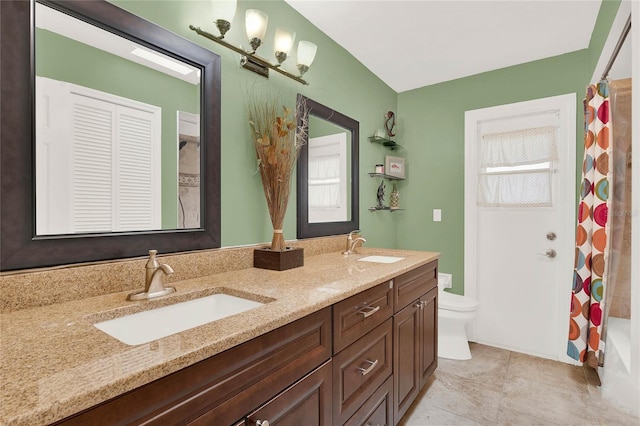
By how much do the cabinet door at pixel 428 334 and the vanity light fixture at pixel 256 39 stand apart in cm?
157

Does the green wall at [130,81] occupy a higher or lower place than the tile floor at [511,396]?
higher

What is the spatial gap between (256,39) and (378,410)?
185cm

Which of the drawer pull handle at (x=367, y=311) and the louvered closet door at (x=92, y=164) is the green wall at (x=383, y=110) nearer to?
the louvered closet door at (x=92, y=164)

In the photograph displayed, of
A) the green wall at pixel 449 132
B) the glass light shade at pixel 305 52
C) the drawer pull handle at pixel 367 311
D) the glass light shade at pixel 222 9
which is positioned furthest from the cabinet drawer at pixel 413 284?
the glass light shade at pixel 222 9

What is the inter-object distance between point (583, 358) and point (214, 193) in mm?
2622

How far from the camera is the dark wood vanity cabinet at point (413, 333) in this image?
1.61m

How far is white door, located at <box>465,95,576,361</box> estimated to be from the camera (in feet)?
8.22

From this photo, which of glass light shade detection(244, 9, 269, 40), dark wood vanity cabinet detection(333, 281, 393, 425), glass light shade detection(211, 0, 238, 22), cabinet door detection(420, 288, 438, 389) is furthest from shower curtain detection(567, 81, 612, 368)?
glass light shade detection(211, 0, 238, 22)

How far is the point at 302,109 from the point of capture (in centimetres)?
198

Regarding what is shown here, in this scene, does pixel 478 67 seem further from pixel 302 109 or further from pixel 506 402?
pixel 506 402

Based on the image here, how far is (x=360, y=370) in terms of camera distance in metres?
1.26

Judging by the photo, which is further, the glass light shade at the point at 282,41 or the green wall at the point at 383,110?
the glass light shade at the point at 282,41

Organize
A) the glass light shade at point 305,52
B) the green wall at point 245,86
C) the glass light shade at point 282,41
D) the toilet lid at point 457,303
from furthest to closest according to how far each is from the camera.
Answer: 1. the toilet lid at point 457,303
2. the glass light shade at point 305,52
3. the glass light shade at point 282,41
4. the green wall at point 245,86

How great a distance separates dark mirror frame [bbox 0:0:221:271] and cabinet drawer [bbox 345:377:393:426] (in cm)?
102
